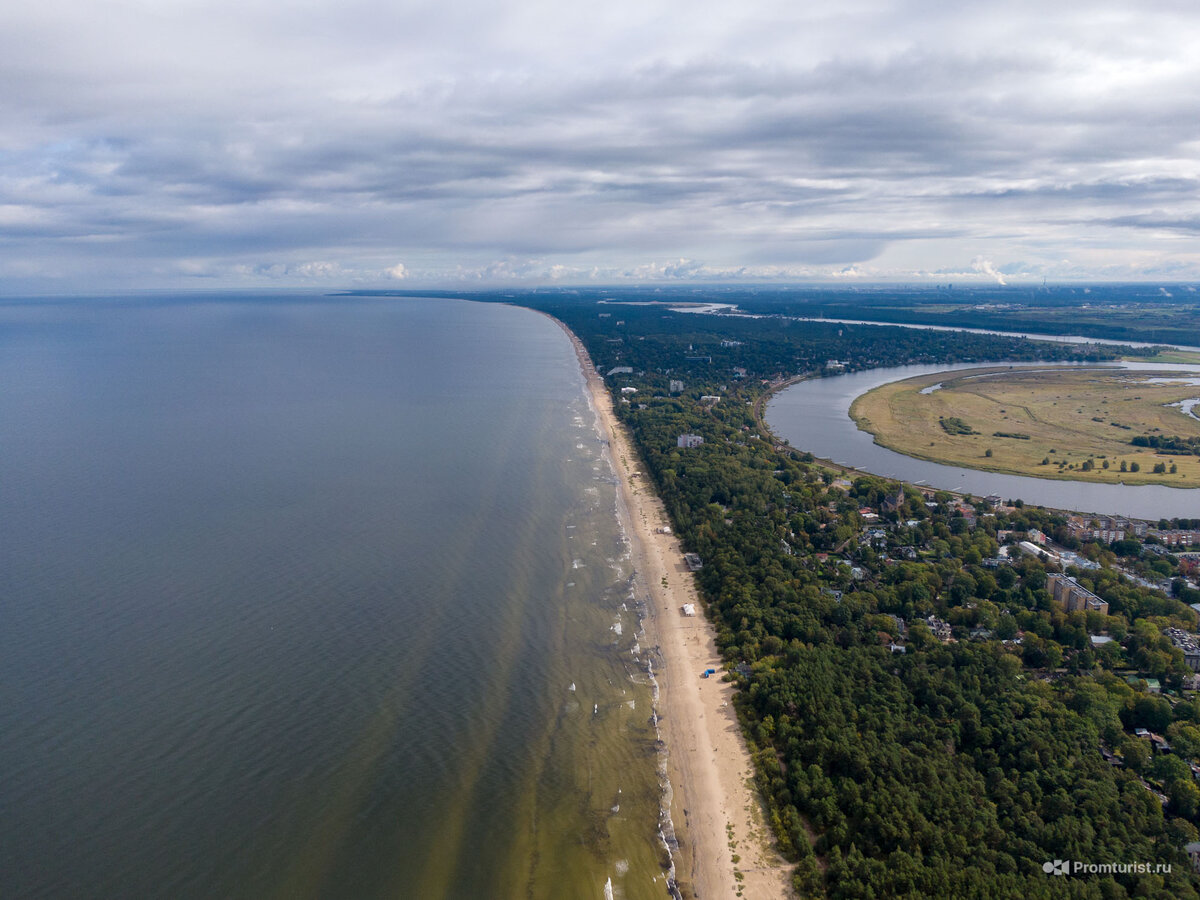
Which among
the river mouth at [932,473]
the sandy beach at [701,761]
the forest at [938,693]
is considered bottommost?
the sandy beach at [701,761]

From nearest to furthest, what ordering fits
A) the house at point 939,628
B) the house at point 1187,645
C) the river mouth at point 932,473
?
the house at point 1187,645 → the house at point 939,628 → the river mouth at point 932,473

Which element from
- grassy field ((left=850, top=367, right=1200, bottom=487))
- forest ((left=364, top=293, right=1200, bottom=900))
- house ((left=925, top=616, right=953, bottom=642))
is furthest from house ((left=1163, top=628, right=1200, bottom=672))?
grassy field ((left=850, top=367, right=1200, bottom=487))

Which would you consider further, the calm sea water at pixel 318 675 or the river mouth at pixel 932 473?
the river mouth at pixel 932 473

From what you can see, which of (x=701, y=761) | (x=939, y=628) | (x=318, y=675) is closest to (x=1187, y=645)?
(x=939, y=628)

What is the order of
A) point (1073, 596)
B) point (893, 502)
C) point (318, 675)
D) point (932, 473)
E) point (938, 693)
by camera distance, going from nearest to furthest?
point (938, 693)
point (318, 675)
point (1073, 596)
point (893, 502)
point (932, 473)

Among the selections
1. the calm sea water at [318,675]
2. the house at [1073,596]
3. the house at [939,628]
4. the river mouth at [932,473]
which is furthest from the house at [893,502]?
the calm sea water at [318,675]

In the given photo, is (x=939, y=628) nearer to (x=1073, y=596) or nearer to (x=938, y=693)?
(x=938, y=693)

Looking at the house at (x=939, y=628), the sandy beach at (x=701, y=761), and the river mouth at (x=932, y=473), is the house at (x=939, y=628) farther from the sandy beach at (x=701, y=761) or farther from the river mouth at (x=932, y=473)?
the river mouth at (x=932, y=473)

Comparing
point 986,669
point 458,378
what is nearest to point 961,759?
point 986,669
